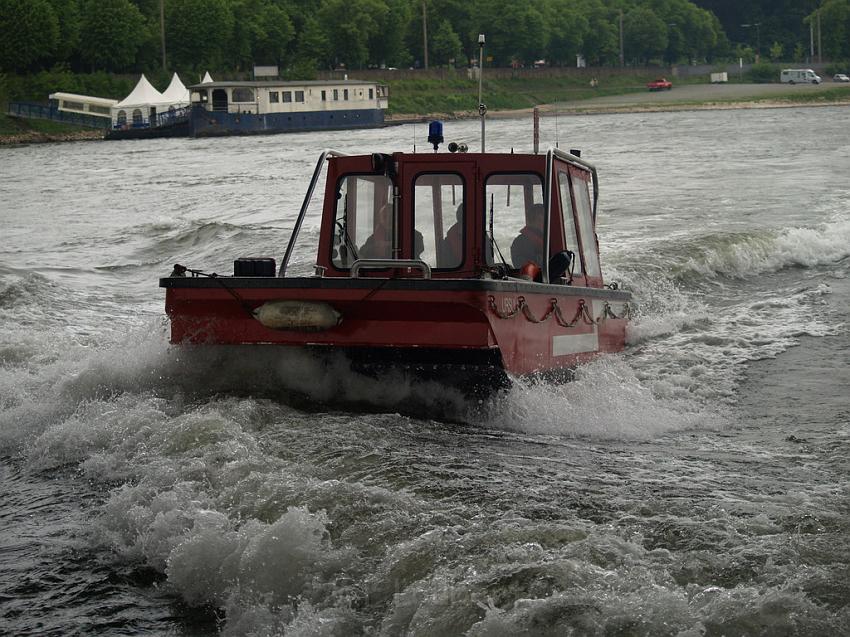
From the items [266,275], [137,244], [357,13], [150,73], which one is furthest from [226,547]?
[357,13]

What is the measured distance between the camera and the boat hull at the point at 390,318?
29.9 ft

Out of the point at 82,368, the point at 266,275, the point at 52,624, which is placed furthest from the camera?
the point at 82,368

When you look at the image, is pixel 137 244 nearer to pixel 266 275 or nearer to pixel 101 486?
pixel 266 275

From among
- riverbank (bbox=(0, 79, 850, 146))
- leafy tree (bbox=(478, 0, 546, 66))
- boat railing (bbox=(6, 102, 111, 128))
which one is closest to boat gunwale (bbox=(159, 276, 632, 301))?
riverbank (bbox=(0, 79, 850, 146))

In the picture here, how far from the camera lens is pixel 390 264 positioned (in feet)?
30.6

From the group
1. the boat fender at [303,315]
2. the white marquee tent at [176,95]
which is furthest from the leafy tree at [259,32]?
the boat fender at [303,315]

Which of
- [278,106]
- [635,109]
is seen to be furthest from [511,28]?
[278,106]

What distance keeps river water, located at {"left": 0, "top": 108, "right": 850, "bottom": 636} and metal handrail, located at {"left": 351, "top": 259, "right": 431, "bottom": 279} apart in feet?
2.62

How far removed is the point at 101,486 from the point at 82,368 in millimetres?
2703

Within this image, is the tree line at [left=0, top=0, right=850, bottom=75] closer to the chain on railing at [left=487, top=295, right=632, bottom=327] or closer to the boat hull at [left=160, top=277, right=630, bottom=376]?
the chain on railing at [left=487, top=295, right=632, bottom=327]

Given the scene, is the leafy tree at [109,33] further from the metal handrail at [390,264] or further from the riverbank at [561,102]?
the metal handrail at [390,264]

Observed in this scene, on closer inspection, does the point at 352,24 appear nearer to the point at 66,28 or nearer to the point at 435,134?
the point at 66,28

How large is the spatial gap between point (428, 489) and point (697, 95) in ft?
353

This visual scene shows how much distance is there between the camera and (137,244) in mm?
24781
